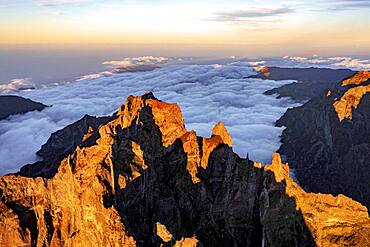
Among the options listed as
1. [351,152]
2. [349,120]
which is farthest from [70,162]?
[349,120]

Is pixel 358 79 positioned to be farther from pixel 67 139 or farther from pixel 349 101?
pixel 67 139

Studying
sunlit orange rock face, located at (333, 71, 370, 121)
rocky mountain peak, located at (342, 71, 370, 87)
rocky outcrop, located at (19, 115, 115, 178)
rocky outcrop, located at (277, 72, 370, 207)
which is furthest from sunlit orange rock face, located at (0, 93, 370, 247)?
rocky mountain peak, located at (342, 71, 370, 87)

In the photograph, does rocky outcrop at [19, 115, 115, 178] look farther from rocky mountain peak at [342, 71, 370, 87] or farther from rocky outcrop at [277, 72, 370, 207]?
rocky mountain peak at [342, 71, 370, 87]

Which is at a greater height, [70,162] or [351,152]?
[70,162]

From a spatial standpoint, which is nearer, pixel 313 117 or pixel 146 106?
pixel 146 106

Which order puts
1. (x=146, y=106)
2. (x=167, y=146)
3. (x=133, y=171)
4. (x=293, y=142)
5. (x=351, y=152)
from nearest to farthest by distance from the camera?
(x=133, y=171) → (x=167, y=146) → (x=146, y=106) → (x=351, y=152) → (x=293, y=142)

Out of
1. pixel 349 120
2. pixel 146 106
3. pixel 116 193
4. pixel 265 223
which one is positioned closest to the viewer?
pixel 116 193

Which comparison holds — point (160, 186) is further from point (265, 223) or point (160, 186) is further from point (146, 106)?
point (146, 106)
